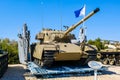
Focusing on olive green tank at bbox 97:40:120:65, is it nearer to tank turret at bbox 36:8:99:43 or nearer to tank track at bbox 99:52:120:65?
tank track at bbox 99:52:120:65

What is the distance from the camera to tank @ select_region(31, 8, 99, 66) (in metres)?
15.0

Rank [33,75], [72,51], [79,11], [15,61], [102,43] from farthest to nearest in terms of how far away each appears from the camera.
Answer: [102,43], [15,61], [79,11], [72,51], [33,75]

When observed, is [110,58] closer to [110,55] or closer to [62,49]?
[110,55]

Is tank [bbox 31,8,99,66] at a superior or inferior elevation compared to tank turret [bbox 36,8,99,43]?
inferior

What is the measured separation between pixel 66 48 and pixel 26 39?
11.1 ft

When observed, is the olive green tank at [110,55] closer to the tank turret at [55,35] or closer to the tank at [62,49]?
the tank turret at [55,35]

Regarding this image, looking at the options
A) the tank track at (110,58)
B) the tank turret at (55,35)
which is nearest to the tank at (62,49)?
the tank turret at (55,35)

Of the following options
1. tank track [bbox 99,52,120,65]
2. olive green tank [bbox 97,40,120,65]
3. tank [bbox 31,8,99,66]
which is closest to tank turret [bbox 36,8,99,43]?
tank [bbox 31,8,99,66]

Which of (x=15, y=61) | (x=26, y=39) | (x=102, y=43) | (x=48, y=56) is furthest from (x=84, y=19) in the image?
(x=102, y=43)

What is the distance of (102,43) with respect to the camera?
98.3 feet

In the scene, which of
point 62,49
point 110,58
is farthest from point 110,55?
point 62,49

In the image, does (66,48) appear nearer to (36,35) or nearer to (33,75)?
(33,75)

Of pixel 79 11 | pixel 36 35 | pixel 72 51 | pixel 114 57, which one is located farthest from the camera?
pixel 114 57

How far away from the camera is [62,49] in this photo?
15.5m
